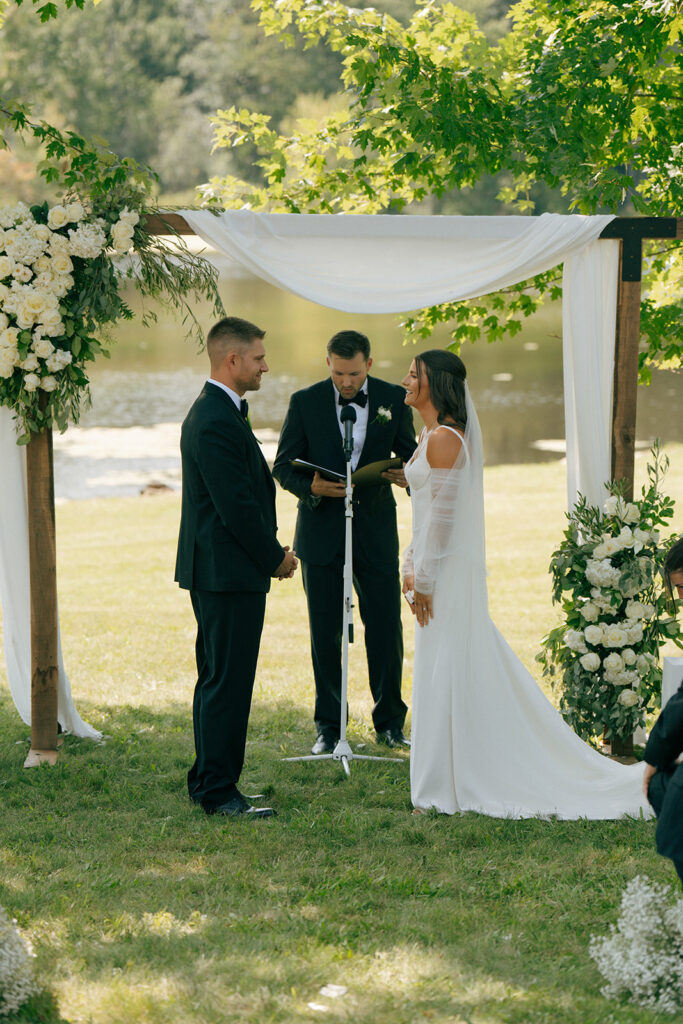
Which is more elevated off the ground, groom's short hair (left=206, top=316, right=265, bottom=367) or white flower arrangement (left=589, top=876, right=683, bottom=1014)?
groom's short hair (left=206, top=316, right=265, bottom=367)

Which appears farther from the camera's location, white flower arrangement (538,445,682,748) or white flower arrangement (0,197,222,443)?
white flower arrangement (538,445,682,748)

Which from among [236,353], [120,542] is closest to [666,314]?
[236,353]

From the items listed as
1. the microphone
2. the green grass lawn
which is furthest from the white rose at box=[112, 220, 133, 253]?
the green grass lawn

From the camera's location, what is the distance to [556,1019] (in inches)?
124

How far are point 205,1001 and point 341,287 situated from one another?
132 inches

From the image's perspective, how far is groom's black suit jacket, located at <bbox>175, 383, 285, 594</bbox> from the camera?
460cm

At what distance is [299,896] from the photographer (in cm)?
402

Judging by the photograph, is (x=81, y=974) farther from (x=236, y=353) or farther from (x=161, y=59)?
(x=161, y=59)

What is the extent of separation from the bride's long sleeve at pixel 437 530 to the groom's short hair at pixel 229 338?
0.97 meters

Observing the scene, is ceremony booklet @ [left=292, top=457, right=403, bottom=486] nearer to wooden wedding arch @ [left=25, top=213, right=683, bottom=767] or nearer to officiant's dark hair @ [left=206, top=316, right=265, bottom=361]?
officiant's dark hair @ [left=206, top=316, right=265, bottom=361]

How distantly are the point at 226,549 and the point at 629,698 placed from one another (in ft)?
6.71

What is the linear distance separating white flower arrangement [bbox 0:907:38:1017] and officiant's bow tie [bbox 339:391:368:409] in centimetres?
321

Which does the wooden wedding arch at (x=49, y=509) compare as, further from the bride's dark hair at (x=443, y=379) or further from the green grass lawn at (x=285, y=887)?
the bride's dark hair at (x=443, y=379)

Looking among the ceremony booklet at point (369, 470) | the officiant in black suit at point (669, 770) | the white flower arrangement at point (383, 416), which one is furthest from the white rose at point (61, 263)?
the officiant in black suit at point (669, 770)
